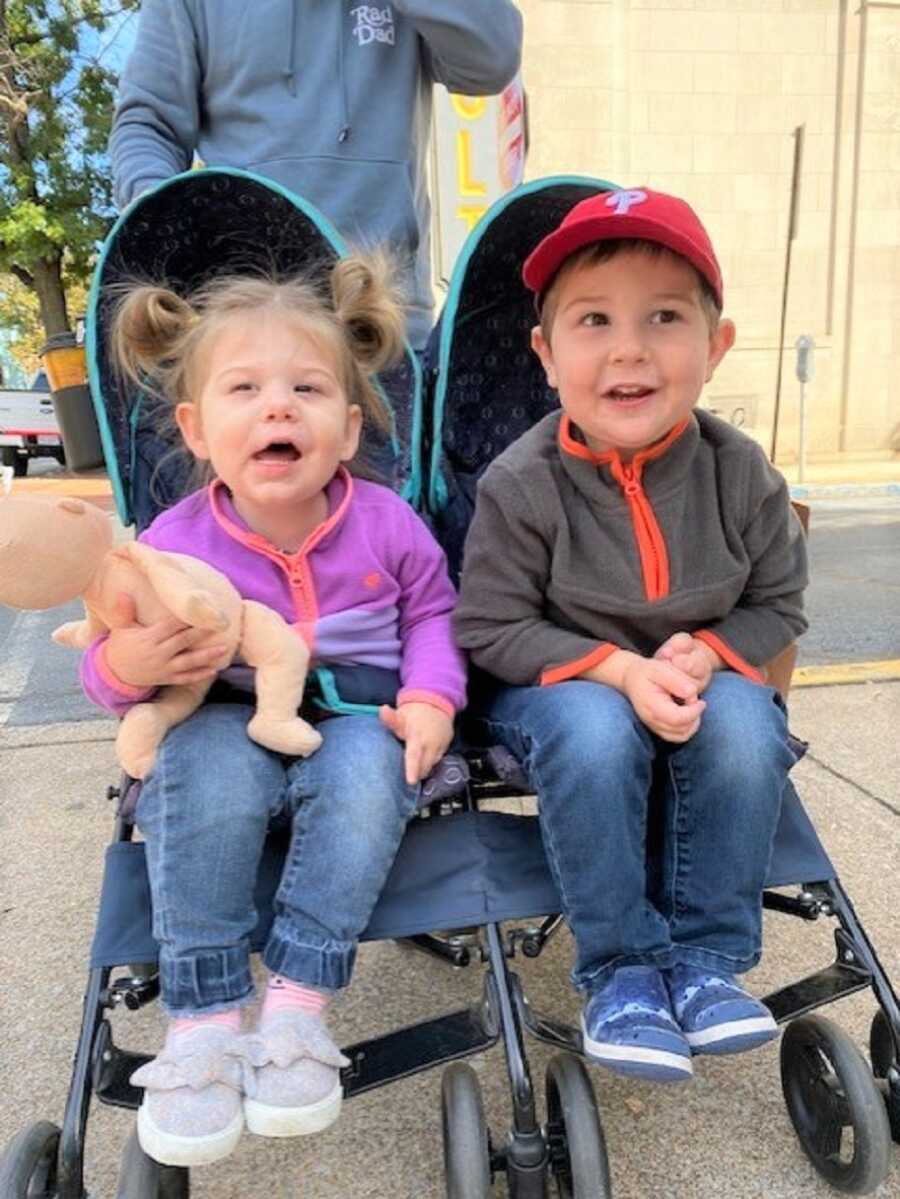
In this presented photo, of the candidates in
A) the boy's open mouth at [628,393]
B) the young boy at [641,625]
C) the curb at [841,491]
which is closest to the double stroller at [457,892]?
the young boy at [641,625]

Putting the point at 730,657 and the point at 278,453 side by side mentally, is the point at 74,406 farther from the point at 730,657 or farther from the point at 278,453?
the point at 730,657

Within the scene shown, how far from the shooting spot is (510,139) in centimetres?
407

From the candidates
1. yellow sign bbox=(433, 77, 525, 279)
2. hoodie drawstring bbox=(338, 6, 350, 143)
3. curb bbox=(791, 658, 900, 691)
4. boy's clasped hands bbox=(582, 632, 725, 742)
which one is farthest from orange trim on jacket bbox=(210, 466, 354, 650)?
yellow sign bbox=(433, 77, 525, 279)

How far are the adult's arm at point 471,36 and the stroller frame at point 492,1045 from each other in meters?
1.65

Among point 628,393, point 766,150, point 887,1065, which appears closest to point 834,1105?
point 887,1065

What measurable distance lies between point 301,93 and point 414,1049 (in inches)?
75.5

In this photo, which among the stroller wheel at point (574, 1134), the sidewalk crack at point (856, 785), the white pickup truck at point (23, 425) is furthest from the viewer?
the white pickup truck at point (23, 425)

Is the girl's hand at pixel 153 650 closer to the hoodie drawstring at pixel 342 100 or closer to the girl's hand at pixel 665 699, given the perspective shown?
the girl's hand at pixel 665 699

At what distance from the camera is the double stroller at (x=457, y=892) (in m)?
1.27

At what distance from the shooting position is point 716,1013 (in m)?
1.31

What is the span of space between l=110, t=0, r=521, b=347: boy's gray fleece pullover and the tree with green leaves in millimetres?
14589

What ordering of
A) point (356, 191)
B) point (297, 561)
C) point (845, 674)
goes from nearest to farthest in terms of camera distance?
point (297, 561), point (356, 191), point (845, 674)

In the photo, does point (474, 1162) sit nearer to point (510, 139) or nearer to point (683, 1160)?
point (683, 1160)

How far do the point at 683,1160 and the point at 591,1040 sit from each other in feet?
1.21
